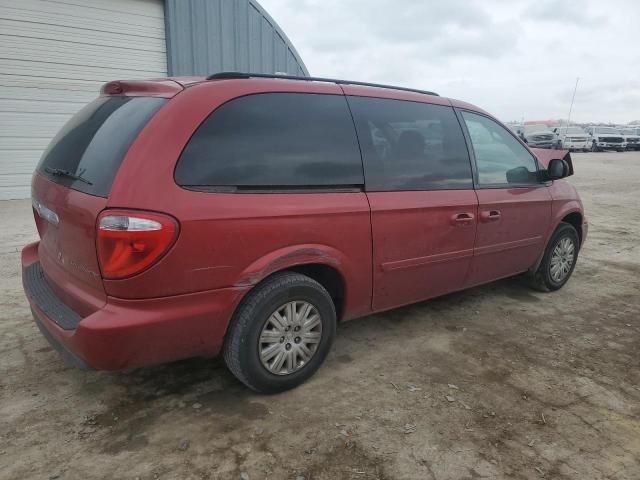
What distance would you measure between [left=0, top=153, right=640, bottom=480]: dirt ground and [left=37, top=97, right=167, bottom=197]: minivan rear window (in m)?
1.23

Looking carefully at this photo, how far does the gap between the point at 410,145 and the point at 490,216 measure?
3.11ft

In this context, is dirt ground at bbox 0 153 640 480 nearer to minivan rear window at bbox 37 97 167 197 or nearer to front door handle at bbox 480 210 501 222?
front door handle at bbox 480 210 501 222

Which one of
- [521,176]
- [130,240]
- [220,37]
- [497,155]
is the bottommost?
[130,240]

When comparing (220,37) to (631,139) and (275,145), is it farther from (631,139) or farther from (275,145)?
(631,139)

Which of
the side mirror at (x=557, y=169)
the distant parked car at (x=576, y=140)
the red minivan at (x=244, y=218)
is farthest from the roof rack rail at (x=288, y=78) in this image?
the distant parked car at (x=576, y=140)

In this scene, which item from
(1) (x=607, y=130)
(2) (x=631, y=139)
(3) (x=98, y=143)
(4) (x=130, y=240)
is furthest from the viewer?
(2) (x=631, y=139)

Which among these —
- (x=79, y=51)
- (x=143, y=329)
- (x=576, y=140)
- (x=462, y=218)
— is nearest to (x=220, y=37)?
(x=79, y=51)

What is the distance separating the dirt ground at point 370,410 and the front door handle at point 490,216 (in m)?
0.87

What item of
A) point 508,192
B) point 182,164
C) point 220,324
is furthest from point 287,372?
point 508,192

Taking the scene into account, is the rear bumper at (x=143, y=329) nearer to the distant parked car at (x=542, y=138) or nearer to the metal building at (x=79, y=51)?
the metal building at (x=79, y=51)

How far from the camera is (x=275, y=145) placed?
268 cm

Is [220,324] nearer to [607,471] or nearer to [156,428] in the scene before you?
[156,428]

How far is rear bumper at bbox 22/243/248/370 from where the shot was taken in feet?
7.41

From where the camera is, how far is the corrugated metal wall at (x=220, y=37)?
32.1 ft
